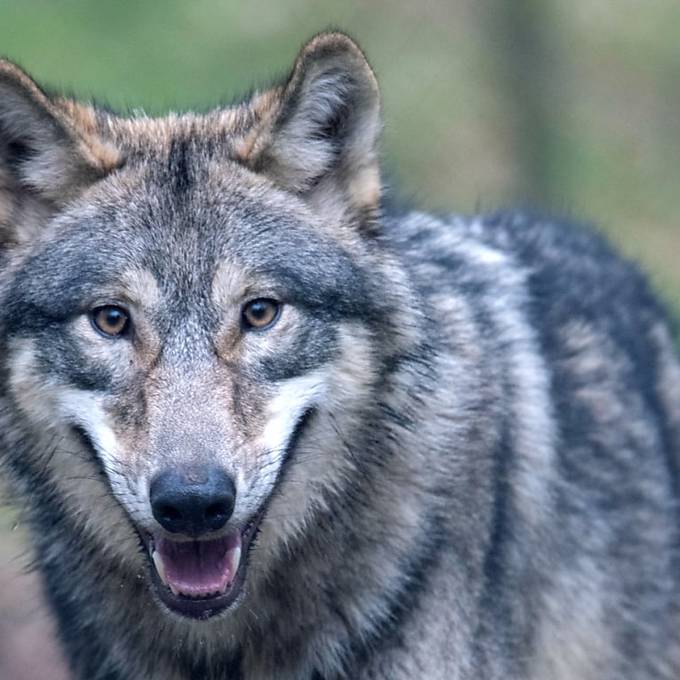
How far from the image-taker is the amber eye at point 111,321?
4270 millimetres

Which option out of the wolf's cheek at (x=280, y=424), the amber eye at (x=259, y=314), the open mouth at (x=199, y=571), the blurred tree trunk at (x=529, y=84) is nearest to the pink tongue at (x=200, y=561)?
the open mouth at (x=199, y=571)

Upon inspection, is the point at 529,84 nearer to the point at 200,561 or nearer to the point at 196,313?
the point at 196,313

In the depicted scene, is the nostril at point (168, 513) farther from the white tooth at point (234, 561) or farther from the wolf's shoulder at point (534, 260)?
the wolf's shoulder at point (534, 260)

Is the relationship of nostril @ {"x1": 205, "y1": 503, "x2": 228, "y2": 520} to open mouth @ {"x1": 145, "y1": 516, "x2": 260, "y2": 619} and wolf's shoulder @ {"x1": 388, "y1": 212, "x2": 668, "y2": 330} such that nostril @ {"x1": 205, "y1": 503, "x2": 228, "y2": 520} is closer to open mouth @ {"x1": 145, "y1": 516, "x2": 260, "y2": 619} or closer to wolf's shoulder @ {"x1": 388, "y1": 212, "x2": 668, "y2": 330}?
open mouth @ {"x1": 145, "y1": 516, "x2": 260, "y2": 619}

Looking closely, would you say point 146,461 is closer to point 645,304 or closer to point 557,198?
point 645,304

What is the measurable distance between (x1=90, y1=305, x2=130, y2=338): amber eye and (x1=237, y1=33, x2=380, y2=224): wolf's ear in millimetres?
698

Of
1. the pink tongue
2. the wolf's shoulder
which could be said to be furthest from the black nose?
the wolf's shoulder

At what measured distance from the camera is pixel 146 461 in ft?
13.2

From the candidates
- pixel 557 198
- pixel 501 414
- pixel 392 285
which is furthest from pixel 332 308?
pixel 557 198

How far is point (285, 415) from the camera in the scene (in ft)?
13.9

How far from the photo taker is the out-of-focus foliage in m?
15.0

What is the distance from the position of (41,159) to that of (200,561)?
54.1 inches

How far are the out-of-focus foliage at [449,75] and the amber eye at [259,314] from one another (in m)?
9.87

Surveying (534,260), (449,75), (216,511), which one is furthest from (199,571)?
(449,75)
